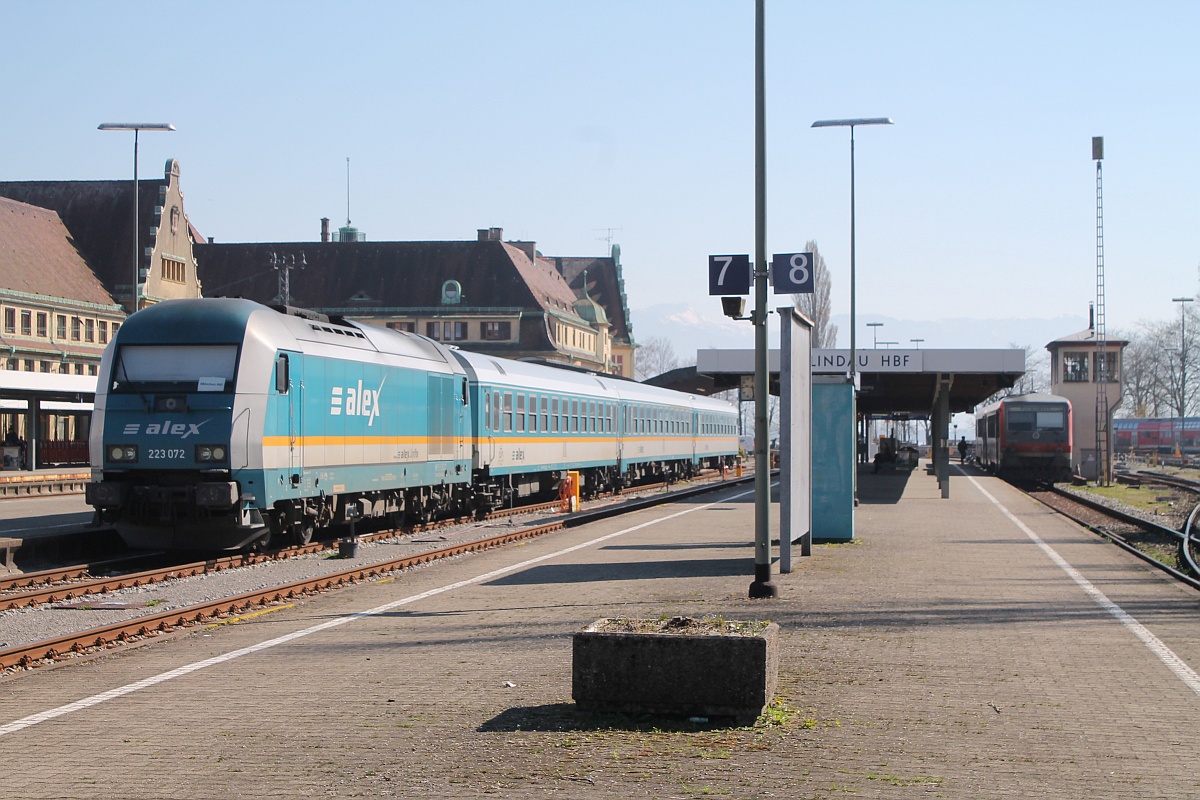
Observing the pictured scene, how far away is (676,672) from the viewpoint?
25.1ft

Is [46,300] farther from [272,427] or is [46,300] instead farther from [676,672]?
[676,672]

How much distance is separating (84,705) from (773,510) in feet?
70.4

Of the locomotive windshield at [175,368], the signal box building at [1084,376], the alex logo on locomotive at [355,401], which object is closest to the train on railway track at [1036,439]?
the signal box building at [1084,376]

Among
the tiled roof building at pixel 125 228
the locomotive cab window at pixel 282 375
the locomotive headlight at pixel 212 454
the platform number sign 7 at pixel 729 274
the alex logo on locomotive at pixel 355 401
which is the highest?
the tiled roof building at pixel 125 228

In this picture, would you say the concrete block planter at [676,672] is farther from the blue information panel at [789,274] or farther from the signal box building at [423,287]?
the signal box building at [423,287]

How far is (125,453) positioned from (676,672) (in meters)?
11.7

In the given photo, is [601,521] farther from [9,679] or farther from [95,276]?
[95,276]

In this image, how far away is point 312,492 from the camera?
18906mm

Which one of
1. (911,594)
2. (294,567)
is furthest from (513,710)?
(294,567)

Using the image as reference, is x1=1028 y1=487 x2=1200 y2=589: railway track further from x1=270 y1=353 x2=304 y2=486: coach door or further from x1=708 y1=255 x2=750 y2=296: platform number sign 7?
x1=270 y1=353 x2=304 y2=486: coach door

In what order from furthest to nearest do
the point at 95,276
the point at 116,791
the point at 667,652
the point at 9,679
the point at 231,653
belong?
1. the point at 95,276
2. the point at 231,653
3. the point at 9,679
4. the point at 667,652
5. the point at 116,791

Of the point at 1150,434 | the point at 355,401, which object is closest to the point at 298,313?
the point at 355,401

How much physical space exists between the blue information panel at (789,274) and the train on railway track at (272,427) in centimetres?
716

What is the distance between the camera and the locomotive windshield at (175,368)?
55.8 ft
